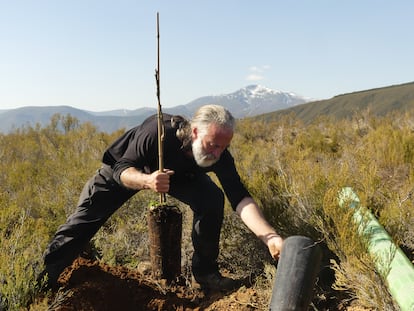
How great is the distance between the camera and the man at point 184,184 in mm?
2758

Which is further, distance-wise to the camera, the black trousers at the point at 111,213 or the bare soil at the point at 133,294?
the black trousers at the point at 111,213

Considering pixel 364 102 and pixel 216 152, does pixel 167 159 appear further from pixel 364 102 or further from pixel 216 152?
Result: pixel 364 102

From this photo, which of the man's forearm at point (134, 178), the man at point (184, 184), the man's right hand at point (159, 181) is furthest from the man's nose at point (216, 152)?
the man's forearm at point (134, 178)

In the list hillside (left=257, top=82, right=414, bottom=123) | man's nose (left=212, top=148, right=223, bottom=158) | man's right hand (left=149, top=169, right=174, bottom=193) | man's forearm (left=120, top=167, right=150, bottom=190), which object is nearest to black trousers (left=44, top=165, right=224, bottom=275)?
man's forearm (left=120, top=167, right=150, bottom=190)

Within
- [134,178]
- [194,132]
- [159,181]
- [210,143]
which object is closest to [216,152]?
[210,143]

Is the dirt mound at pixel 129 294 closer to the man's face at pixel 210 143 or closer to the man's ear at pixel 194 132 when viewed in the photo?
the man's face at pixel 210 143

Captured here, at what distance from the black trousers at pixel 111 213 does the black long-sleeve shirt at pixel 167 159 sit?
13 cm

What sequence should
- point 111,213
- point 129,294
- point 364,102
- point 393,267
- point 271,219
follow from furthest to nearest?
point 364,102 → point 271,219 → point 111,213 → point 129,294 → point 393,267

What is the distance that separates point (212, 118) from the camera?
272 centimetres

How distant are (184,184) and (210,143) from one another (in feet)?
2.19

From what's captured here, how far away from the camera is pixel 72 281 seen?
123 inches

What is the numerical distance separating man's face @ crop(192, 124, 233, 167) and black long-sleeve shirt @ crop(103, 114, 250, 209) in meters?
0.23

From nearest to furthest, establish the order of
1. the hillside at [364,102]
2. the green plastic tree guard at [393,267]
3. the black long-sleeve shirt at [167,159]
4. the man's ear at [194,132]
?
the green plastic tree guard at [393,267] → the man's ear at [194,132] → the black long-sleeve shirt at [167,159] → the hillside at [364,102]

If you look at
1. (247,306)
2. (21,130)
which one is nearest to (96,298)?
(247,306)
